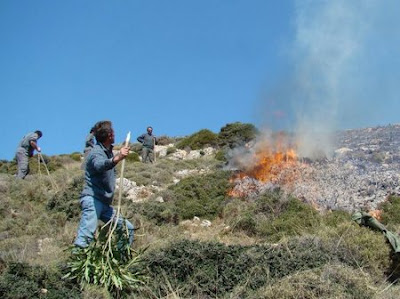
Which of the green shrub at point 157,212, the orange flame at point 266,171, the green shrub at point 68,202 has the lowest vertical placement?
the green shrub at point 157,212

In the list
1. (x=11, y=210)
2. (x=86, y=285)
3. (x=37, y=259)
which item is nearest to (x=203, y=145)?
(x=11, y=210)

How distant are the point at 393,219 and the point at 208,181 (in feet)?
18.2

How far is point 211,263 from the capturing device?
21.2 ft

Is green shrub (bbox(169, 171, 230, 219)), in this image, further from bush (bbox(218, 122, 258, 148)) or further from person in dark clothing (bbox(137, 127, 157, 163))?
bush (bbox(218, 122, 258, 148))

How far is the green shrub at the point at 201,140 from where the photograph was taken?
31281 millimetres

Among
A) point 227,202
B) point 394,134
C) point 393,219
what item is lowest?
point 393,219

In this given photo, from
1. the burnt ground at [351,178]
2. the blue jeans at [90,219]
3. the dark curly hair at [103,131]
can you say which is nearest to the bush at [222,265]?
the blue jeans at [90,219]

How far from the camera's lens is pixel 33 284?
528 centimetres

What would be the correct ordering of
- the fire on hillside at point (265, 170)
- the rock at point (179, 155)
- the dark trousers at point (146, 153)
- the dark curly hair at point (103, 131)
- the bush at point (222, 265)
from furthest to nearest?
the rock at point (179, 155)
the dark trousers at point (146, 153)
the fire on hillside at point (265, 170)
the dark curly hair at point (103, 131)
the bush at point (222, 265)

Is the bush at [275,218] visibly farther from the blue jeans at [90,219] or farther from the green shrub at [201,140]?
the green shrub at [201,140]

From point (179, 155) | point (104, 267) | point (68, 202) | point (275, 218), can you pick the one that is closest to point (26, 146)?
point (68, 202)

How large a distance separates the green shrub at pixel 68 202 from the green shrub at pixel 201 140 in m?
17.3

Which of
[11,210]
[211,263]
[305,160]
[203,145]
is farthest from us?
[203,145]

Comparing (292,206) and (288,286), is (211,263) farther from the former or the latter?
(292,206)
